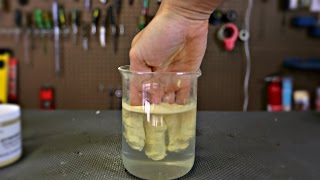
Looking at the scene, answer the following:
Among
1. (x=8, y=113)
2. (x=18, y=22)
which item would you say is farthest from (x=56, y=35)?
(x=8, y=113)

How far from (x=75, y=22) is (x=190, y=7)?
3.81ft

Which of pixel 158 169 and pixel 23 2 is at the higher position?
pixel 23 2

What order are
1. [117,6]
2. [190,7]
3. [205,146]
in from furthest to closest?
1. [117,6]
2. [205,146]
3. [190,7]

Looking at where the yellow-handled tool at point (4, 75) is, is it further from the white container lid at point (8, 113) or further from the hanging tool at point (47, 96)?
the white container lid at point (8, 113)

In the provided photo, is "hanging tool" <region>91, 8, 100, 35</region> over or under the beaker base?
over

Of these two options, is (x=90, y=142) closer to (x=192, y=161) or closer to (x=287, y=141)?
(x=192, y=161)

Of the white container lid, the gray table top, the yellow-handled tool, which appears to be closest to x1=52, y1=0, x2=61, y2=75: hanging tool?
the yellow-handled tool

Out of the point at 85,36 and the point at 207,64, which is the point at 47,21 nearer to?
the point at 85,36

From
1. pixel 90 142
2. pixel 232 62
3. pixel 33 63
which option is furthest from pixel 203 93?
pixel 90 142

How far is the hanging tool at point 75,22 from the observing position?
4.86 ft

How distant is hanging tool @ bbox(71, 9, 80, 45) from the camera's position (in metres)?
1.48

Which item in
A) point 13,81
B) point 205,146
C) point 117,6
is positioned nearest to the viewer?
point 205,146

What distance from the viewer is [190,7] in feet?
1.40

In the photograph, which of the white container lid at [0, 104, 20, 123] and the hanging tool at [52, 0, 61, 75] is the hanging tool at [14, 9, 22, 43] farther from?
the white container lid at [0, 104, 20, 123]
